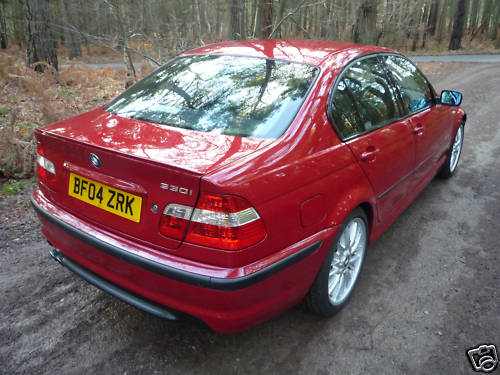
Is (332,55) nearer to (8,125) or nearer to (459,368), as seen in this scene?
(459,368)

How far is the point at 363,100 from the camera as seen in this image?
2764 mm

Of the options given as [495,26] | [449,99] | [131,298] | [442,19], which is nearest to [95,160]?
[131,298]

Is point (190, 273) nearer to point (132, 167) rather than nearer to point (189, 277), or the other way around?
point (189, 277)

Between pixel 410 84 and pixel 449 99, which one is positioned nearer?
pixel 410 84

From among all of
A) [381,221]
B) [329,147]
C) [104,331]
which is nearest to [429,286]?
[381,221]

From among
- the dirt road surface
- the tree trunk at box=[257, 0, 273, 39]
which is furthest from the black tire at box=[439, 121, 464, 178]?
the tree trunk at box=[257, 0, 273, 39]

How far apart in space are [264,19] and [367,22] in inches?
136

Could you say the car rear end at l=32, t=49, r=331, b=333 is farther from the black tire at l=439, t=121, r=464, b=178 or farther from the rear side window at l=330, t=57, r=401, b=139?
the black tire at l=439, t=121, r=464, b=178

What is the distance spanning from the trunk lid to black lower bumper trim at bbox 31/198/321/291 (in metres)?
0.09

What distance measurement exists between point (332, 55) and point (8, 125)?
4018 mm

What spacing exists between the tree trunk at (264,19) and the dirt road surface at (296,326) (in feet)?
22.8

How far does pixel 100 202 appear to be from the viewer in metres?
2.07

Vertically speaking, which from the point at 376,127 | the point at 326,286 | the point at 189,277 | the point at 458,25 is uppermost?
the point at 458,25

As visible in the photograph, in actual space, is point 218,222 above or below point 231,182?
below
